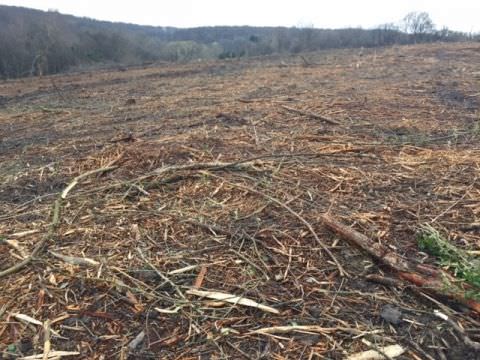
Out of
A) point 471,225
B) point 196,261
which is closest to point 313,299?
point 196,261

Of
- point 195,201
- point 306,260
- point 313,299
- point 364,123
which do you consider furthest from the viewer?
point 364,123

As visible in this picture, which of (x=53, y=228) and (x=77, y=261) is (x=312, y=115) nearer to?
(x=53, y=228)

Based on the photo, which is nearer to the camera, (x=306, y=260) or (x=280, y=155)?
(x=306, y=260)

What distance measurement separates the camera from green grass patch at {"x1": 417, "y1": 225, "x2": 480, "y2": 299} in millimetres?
2131

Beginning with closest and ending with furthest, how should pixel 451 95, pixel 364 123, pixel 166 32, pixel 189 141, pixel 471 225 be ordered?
pixel 471 225
pixel 189 141
pixel 364 123
pixel 451 95
pixel 166 32

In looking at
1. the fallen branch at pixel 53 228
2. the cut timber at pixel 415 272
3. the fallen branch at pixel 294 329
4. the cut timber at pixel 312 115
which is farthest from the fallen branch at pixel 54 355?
the cut timber at pixel 312 115

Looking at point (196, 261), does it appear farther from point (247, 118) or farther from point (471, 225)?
point (247, 118)

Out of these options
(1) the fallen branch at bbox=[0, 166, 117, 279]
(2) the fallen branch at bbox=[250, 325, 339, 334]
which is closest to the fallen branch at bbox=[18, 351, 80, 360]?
(1) the fallen branch at bbox=[0, 166, 117, 279]

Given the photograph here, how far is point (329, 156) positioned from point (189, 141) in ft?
5.04

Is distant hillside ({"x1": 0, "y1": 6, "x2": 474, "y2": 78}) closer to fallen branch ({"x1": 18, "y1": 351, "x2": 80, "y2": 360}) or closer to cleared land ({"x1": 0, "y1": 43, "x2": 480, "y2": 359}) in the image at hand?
cleared land ({"x1": 0, "y1": 43, "x2": 480, "y2": 359})

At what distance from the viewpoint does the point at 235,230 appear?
8.80 ft

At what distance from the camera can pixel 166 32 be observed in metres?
85.3

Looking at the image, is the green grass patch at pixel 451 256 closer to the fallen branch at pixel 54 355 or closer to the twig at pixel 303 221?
the twig at pixel 303 221

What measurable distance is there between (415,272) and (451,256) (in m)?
0.31
